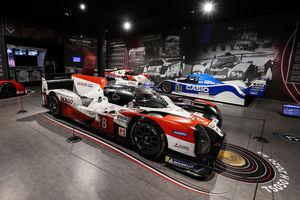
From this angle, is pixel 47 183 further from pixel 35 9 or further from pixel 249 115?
pixel 35 9

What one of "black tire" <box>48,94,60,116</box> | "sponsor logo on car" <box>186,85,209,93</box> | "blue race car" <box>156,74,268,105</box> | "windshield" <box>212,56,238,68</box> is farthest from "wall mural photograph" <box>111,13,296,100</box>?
"black tire" <box>48,94,60,116</box>

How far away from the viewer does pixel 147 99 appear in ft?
8.23

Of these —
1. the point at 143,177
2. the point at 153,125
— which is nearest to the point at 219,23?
the point at 153,125

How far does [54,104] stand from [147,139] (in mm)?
2802

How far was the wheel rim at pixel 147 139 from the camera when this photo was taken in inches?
81.7

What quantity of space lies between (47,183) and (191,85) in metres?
5.79

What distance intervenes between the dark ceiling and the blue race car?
2.73 metres

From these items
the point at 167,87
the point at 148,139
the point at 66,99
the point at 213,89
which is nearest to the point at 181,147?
the point at 148,139

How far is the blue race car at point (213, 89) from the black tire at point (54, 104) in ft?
15.6

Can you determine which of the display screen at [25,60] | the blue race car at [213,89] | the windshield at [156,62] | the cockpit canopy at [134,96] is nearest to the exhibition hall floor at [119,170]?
the cockpit canopy at [134,96]

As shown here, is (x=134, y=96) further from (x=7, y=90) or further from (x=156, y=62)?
(x=156, y=62)

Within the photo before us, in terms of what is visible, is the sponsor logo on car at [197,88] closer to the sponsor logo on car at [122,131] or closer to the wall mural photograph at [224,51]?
the wall mural photograph at [224,51]

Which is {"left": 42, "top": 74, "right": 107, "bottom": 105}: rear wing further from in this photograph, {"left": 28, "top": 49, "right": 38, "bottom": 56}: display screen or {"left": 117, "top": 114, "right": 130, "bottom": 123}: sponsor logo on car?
{"left": 28, "top": 49, "right": 38, "bottom": 56}: display screen

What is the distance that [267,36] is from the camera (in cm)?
680
